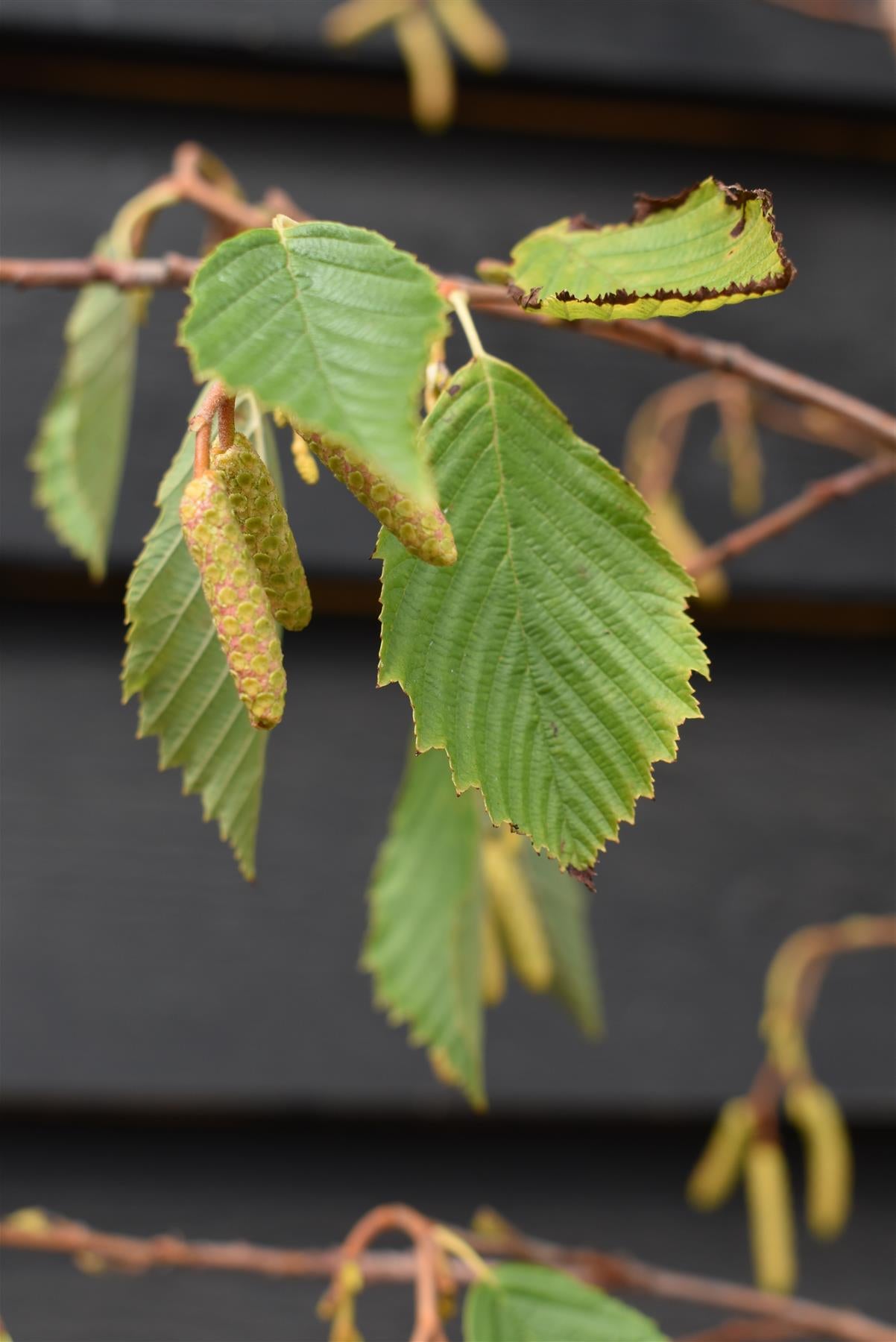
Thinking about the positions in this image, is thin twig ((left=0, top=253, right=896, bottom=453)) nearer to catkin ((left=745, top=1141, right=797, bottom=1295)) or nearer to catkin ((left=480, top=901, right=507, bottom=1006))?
catkin ((left=480, top=901, right=507, bottom=1006))

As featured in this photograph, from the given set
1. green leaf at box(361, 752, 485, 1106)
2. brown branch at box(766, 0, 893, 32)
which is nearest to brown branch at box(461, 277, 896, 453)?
green leaf at box(361, 752, 485, 1106)

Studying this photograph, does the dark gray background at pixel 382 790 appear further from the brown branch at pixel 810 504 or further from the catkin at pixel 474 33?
the brown branch at pixel 810 504

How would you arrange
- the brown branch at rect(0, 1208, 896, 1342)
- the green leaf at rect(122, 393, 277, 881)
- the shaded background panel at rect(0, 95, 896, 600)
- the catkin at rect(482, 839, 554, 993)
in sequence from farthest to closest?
the shaded background panel at rect(0, 95, 896, 600) < the catkin at rect(482, 839, 554, 993) < the brown branch at rect(0, 1208, 896, 1342) < the green leaf at rect(122, 393, 277, 881)

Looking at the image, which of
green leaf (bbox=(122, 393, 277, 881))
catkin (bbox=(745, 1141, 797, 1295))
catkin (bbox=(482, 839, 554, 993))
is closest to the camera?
green leaf (bbox=(122, 393, 277, 881))

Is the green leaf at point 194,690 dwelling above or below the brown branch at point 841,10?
below

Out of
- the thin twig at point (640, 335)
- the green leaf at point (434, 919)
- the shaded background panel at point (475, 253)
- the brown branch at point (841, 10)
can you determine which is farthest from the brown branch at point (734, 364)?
the brown branch at point (841, 10)

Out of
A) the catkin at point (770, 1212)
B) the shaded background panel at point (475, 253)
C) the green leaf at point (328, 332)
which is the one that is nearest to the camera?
the green leaf at point (328, 332)

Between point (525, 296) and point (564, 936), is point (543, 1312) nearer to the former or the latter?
point (564, 936)

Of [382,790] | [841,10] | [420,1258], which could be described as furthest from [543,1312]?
[841,10]
